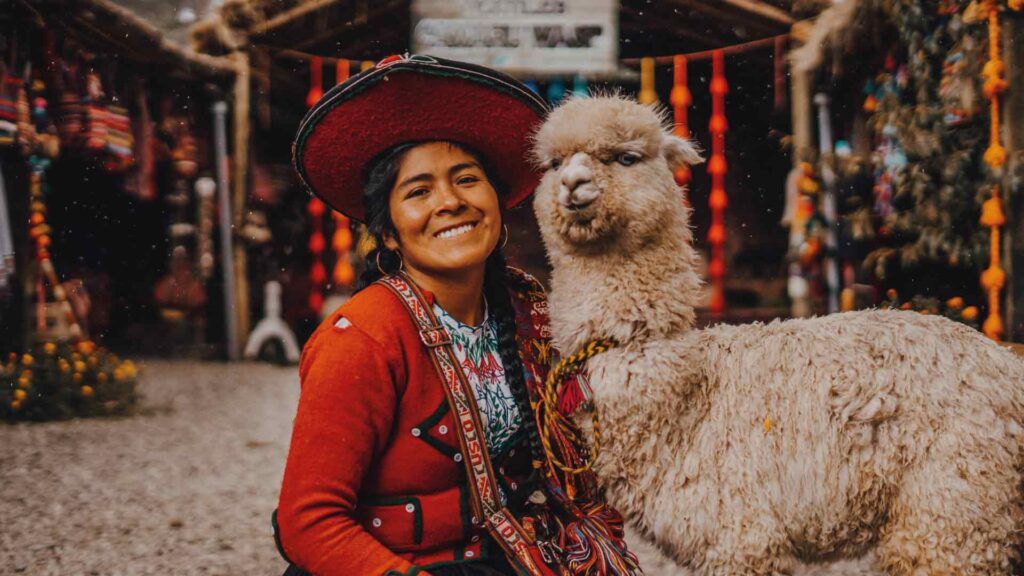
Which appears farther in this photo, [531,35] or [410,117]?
[531,35]

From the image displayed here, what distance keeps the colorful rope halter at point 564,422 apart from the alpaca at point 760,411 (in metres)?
0.02

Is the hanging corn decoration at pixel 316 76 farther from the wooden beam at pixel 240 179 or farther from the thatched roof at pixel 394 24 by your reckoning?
the wooden beam at pixel 240 179

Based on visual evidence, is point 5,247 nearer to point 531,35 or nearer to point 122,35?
point 122,35

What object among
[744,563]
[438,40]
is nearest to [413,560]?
[744,563]

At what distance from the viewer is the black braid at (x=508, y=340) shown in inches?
61.4

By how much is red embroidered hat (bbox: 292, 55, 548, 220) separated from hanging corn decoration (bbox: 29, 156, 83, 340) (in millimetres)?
2330

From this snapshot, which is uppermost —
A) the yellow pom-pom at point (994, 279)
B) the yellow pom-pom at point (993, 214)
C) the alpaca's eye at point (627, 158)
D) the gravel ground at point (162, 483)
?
the alpaca's eye at point (627, 158)

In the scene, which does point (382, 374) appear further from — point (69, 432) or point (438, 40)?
point (69, 432)

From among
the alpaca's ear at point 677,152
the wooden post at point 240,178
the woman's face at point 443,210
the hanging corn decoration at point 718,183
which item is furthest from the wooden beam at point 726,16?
Result: the wooden post at point 240,178

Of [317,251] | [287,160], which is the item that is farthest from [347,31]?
[317,251]

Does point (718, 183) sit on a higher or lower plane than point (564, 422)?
higher

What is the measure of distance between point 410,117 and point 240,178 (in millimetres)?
3022

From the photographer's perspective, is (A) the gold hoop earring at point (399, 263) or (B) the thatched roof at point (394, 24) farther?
(B) the thatched roof at point (394, 24)

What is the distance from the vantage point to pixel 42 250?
339 centimetres
